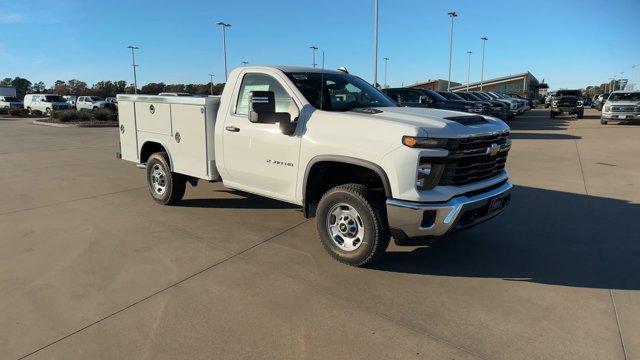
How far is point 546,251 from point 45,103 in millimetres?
43382

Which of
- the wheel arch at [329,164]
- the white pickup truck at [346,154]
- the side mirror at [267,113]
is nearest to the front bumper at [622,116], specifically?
the white pickup truck at [346,154]

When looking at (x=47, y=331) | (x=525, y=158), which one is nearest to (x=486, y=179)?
(x=47, y=331)

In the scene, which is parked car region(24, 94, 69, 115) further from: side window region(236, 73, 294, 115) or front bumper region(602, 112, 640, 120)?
front bumper region(602, 112, 640, 120)

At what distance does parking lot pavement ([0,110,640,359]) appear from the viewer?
3.28 meters

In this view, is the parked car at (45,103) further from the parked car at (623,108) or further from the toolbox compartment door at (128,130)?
the parked car at (623,108)

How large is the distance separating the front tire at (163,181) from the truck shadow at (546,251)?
11.5 feet

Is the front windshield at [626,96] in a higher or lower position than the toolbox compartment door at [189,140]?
higher

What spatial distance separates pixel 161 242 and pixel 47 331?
1.98 m

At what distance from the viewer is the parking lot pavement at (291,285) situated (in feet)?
10.8

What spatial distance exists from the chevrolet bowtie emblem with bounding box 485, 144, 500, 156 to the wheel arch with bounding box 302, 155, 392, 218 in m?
1.10

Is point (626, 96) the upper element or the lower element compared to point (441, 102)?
upper

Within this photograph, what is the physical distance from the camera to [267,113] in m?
4.84

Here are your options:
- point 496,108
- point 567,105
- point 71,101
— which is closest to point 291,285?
point 496,108

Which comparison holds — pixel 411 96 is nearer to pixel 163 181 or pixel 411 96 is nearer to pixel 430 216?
pixel 163 181
